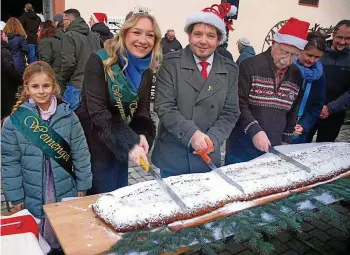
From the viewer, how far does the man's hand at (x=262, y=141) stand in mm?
2896

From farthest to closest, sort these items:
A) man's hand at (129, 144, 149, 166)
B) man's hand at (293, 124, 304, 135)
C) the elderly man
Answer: man's hand at (293, 124, 304, 135)
the elderly man
man's hand at (129, 144, 149, 166)

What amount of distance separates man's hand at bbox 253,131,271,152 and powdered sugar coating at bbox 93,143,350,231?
11cm

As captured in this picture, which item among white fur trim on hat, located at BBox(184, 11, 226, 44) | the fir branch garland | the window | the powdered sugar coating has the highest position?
the window

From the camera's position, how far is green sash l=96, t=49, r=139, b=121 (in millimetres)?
2420

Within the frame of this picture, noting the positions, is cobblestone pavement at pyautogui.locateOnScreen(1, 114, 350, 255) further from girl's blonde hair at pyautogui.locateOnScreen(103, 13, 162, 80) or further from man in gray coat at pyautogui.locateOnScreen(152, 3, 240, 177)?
girl's blonde hair at pyautogui.locateOnScreen(103, 13, 162, 80)

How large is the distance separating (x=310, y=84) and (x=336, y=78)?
0.75m

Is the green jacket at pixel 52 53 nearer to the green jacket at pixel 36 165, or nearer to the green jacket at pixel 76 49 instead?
the green jacket at pixel 76 49

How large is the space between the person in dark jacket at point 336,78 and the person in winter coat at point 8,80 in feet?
13.2

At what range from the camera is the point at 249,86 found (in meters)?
3.11

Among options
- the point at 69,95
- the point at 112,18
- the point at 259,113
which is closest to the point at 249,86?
the point at 259,113

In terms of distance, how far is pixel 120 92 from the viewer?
246 cm

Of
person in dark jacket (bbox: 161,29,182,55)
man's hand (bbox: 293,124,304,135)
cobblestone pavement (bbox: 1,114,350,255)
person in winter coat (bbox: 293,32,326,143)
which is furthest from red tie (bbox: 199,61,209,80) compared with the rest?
person in dark jacket (bbox: 161,29,182,55)

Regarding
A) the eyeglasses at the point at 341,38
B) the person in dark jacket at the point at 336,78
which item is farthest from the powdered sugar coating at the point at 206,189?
the eyeglasses at the point at 341,38

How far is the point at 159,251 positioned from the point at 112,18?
873 centimetres
